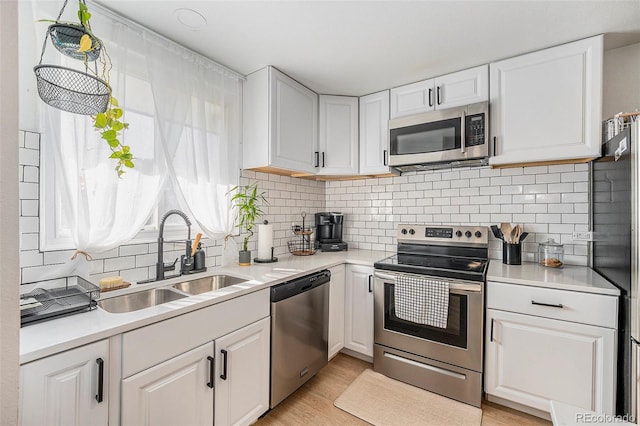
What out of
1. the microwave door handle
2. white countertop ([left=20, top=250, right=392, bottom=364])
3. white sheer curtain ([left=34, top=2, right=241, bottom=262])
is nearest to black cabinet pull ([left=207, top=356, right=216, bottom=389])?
white countertop ([left=20, top=250, right=392, bottom=364])

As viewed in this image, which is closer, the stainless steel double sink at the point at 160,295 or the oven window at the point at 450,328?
the stainless steel double sink at the point at 160,295

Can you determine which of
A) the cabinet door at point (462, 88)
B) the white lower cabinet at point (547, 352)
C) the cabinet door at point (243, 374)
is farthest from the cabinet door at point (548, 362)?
the cabinet door at point (462, 88)

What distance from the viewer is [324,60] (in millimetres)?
2119

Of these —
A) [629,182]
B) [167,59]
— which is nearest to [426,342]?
[629,182]

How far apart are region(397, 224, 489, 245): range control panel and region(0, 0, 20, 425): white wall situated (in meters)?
2.64

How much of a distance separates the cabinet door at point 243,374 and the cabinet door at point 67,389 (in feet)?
1.68

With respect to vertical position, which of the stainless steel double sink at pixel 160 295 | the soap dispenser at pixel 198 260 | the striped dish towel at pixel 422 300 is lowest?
the striped dish towel at pixel 422 300

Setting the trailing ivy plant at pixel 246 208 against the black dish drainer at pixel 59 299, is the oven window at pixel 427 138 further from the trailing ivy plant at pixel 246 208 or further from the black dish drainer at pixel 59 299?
the black dish drainer at pixel 59 299

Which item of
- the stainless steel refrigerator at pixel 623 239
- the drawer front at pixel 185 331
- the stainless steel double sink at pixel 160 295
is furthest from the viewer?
the stainless steel double sink at pixel 160 295

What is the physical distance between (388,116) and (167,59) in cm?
176

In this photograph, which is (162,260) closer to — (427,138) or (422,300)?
(422,300)

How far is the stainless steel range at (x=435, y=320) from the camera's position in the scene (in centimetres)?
192

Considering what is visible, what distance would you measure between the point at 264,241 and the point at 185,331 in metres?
1.07

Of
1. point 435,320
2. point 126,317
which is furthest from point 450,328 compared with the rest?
point 126,317
